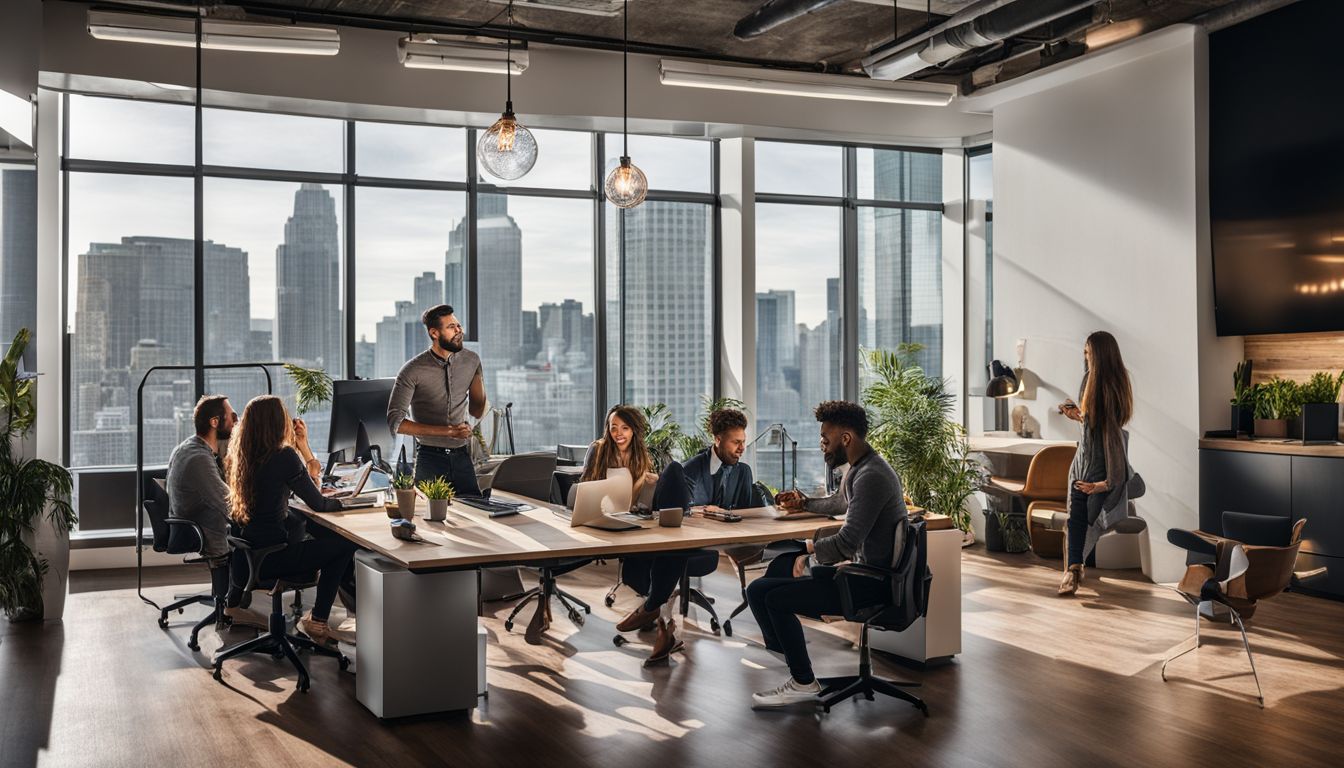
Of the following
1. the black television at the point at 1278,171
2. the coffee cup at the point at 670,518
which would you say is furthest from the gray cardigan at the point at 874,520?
the black television at the point at 1278,171

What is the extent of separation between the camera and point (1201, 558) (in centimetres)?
775

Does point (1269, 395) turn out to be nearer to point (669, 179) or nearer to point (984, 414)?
point (984, 414)

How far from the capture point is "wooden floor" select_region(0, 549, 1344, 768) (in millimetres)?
4305

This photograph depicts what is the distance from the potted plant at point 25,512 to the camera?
6.34 meters

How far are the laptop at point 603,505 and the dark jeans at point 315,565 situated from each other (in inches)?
49.9

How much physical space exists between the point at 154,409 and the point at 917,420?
6.26 metres

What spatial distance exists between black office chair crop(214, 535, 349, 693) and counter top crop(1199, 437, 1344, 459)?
19.8ft

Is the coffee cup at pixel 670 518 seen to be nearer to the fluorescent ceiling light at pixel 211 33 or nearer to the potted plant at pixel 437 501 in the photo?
the potted plant at pixel 437 501

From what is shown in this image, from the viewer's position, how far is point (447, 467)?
614 cm

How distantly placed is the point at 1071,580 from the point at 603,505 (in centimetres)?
390

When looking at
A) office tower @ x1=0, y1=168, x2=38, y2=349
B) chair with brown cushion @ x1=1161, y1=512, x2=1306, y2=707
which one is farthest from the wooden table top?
office tower @ x1=0, y1=168, x2=38, y2=349

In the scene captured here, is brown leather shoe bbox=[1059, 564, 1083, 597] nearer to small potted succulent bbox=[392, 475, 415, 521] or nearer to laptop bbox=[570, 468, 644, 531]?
laptop bbox=[570, 468, 644, 531]

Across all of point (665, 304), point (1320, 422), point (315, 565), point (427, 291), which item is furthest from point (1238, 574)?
point (427, 291)

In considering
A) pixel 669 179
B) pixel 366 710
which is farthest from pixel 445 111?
pixel 366 710
